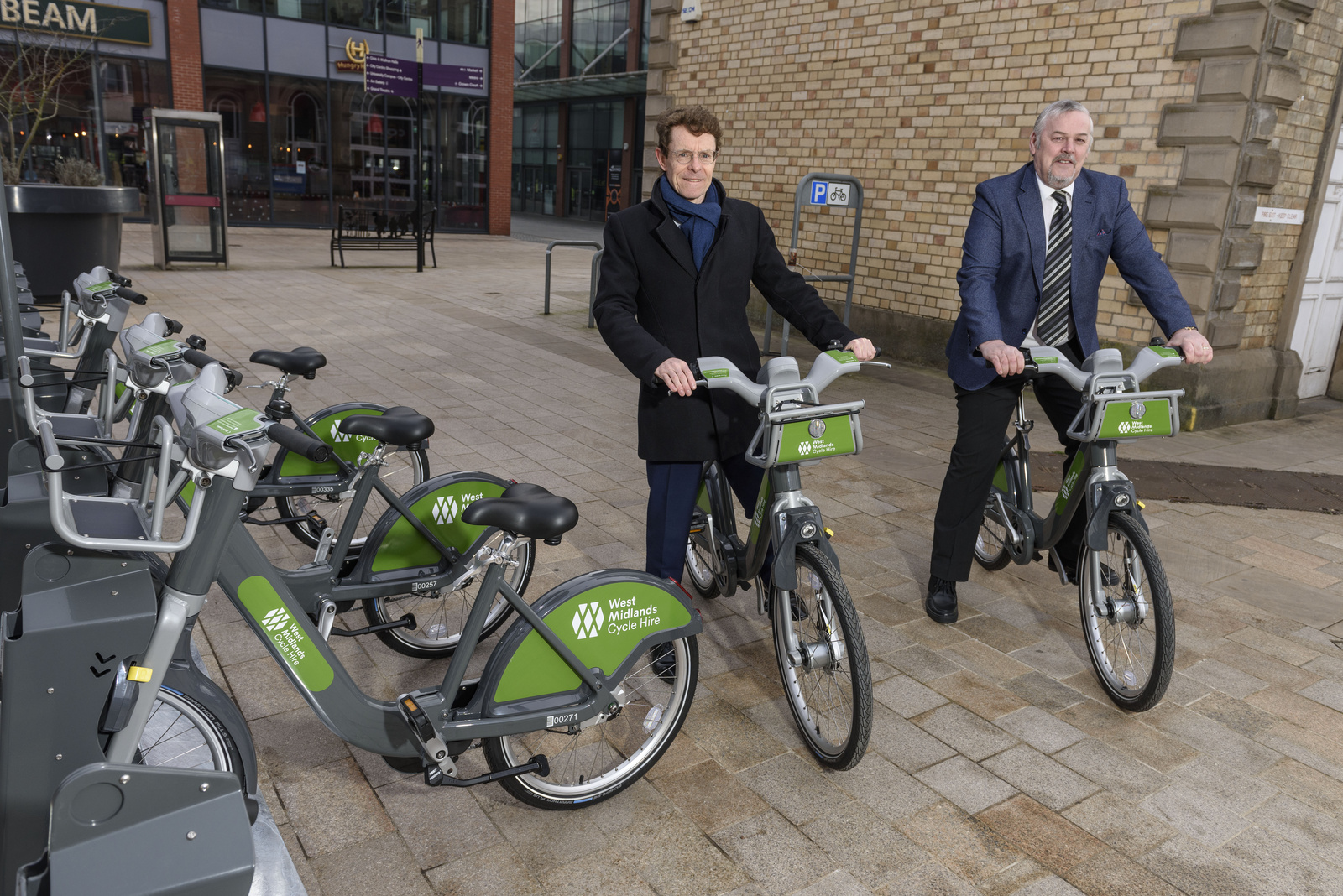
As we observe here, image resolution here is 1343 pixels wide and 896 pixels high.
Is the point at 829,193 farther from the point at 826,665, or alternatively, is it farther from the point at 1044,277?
the point at 826,665

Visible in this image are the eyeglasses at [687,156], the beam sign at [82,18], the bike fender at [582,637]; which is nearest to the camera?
the bike fender at [582,637]

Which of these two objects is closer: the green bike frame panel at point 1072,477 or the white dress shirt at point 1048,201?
the green bike frame panel at point 1072,477

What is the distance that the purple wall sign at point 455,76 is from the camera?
20.5 meters

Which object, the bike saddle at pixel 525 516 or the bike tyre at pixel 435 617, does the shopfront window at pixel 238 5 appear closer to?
the bike tyre at pixel 435 617

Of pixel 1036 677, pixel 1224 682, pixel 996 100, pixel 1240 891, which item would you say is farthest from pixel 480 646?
pixel 996 100

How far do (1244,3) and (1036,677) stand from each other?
18.9ft

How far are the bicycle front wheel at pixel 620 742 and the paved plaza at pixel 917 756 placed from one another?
81 millimetres

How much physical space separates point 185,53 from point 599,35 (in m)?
14.6

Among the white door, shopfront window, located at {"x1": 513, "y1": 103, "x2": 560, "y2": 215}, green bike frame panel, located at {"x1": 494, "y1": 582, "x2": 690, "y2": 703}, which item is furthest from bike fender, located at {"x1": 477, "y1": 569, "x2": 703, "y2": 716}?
shopfront window, located at {"x1": 513, "y1": 103, "x2": 560, "y2": 215}

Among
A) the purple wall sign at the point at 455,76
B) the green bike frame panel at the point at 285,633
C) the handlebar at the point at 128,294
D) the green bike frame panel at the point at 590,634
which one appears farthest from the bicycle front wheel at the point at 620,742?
the purple wall sign at the point at 455,76

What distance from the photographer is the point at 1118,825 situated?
2697 millimetres

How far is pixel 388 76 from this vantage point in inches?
673

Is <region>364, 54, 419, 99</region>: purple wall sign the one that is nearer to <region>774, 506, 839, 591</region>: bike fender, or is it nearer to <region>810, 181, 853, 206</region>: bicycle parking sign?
<region>810, 181, 853, 206</region>: bicycle parking sign

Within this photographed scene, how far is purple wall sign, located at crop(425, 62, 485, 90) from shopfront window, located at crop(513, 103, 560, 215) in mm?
14427
